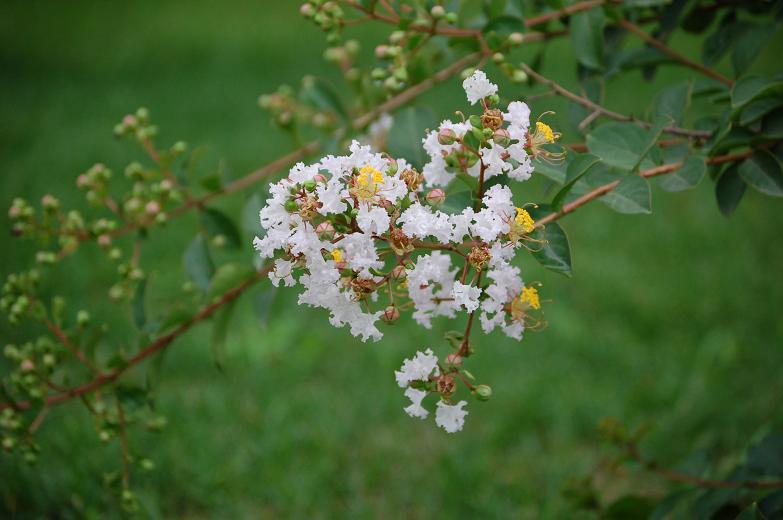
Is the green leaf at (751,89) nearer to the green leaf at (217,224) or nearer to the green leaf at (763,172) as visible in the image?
the green leaf at (763,172)

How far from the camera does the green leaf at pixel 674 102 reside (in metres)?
1.19

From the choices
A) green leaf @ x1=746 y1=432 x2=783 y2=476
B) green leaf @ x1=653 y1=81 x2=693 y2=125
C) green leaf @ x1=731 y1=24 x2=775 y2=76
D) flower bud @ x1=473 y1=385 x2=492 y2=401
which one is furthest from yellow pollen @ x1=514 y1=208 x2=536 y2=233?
green leaf @ x1=746 y1=432 x2=783 y2=476

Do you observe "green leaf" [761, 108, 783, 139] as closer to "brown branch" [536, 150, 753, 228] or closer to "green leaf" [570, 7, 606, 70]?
"brown branch" [536, 150, 753, 228]

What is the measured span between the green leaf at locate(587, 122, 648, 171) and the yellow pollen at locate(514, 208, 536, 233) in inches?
8.7

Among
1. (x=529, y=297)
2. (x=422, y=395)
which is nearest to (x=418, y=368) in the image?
(x=422, y=395)

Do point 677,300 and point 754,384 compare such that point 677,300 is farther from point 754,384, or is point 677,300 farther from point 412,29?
point 412,29

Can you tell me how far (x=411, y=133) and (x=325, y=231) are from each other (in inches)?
19.9

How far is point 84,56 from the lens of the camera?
5.59 meters

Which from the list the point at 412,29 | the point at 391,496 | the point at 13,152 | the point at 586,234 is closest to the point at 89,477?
the point at 391,496

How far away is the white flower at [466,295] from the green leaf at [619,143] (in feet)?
0.96

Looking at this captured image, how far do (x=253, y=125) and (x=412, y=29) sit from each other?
333 cm

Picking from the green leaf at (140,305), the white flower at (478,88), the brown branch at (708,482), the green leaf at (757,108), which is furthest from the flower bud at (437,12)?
the brown branch at (708,482)

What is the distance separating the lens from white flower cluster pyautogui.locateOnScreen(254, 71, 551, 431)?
838 millimetres

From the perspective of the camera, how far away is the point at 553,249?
0.91 m
